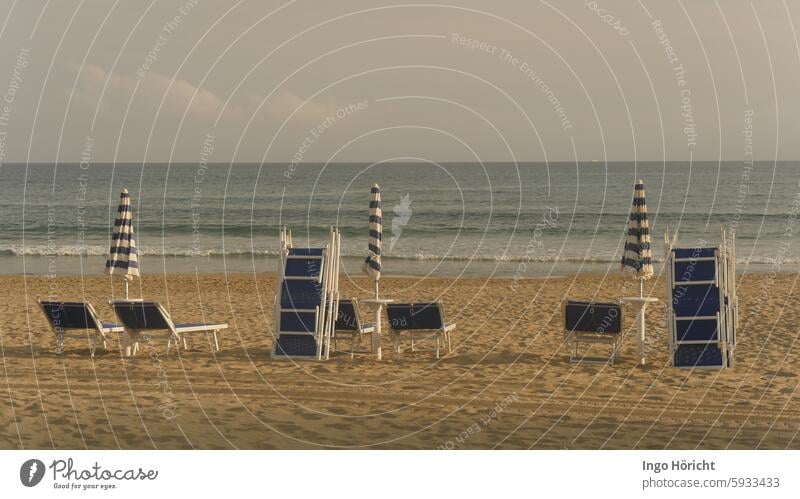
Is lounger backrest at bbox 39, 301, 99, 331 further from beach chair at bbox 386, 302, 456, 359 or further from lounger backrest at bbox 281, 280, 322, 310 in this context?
beach chair at bbox 386, 302, 456, 359

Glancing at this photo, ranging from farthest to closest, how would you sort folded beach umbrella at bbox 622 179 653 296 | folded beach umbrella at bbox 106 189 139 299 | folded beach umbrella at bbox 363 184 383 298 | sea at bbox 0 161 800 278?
1. sea at bbox 0 161 800 278
2. folded beach umbrella at bbox 106 189 139 299
3. folded beach umbrella at bbox 363 184 383 298
4. folded beach umbrella at bbox 622 179 653 296

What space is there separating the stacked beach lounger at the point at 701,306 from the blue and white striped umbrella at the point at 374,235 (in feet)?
10.9

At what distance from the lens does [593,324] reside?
1091cm

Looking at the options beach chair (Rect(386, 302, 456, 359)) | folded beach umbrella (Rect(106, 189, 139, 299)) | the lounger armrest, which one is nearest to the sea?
beach chair (Rect(386, 302, 456, 359))

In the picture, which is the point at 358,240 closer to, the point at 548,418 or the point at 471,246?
the point at 471,246

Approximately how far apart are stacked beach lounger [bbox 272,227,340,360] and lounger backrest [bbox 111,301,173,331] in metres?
1.35

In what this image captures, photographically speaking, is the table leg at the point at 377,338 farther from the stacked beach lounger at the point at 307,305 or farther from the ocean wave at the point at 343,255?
the ocean wave at the point at 343,255

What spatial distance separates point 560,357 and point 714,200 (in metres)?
44.8

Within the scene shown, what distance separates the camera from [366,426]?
26.3 ft

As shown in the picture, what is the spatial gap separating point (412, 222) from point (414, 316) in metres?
30.5

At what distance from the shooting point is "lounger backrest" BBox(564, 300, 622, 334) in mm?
10734

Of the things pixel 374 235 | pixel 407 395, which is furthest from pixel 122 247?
pixel 407 395
